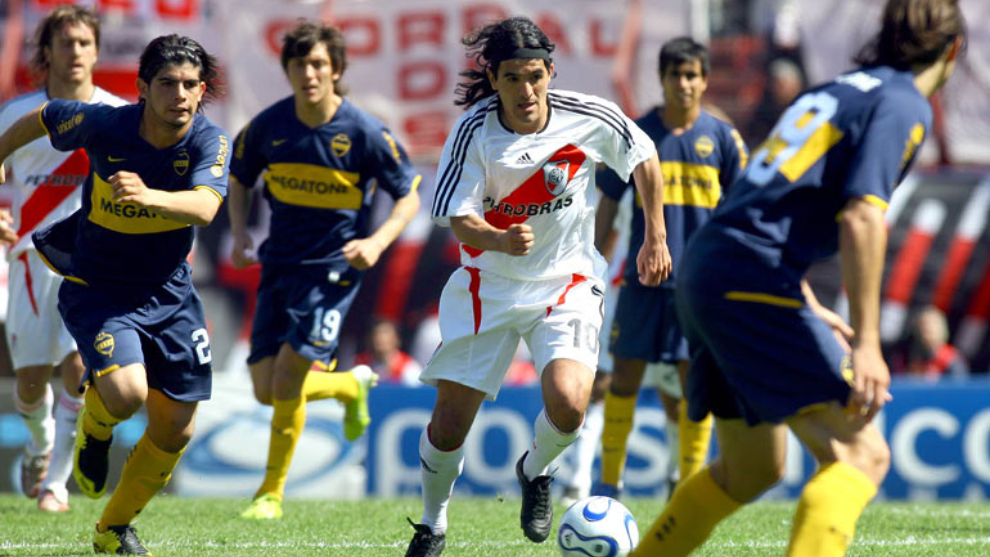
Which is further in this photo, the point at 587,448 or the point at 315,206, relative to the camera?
the point at 587,448

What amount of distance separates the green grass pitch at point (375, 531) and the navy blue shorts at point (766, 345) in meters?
2.05

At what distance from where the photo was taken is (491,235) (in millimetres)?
5137

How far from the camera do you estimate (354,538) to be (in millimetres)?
6492

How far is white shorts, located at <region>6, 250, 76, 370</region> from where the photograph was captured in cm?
761

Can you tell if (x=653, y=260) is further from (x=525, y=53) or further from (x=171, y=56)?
(x=171, y=56)

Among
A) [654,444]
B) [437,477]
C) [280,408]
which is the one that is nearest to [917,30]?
[437,477]

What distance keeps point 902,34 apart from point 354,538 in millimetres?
3757

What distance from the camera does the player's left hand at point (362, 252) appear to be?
6945 mm

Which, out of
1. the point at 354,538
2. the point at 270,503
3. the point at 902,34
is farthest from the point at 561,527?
the point at 270,503

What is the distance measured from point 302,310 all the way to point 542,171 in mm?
2382

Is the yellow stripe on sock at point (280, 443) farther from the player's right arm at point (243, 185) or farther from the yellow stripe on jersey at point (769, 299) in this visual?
the yellow stripe on jersey at point (769, 299)

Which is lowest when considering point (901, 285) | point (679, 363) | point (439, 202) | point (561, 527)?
point (901, 285)

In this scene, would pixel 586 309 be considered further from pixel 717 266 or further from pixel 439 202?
pixel 717 266

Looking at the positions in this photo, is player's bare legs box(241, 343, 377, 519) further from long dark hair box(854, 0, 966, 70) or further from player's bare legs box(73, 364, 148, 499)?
long dark hair box(854, 0, 966, 70)
